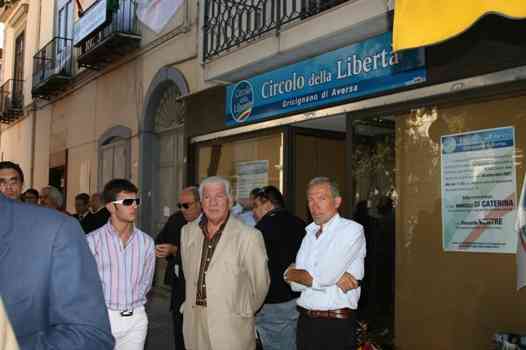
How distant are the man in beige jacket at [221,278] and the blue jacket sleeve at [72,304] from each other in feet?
7.55

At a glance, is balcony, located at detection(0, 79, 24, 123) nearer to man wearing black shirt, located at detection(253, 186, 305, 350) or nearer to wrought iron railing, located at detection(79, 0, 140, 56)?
wrought iron railing, located at detection(79, 0, 140, 56)

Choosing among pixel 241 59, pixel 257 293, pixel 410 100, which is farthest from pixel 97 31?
pixel 257 293

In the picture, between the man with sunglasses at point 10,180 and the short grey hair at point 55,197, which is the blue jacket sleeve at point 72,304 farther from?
the short grey hair at point 55,197

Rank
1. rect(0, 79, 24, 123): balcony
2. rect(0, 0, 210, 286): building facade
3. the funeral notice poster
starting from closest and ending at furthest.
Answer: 1. the funeral notice poster
2. rect(0, 0, 210, 286): building facade
3. rect(0, 79, 24, 123): balcony

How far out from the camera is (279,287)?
4957 millimetres

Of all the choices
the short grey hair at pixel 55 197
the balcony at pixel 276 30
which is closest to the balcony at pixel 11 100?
the balcony at pixel 276 30

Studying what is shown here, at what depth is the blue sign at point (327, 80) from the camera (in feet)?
18.5

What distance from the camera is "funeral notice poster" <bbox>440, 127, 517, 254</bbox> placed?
4.69 metres

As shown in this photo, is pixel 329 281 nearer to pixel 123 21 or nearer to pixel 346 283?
pixel 346 283

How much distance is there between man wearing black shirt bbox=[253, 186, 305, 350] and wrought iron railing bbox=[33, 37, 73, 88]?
39.4 ft

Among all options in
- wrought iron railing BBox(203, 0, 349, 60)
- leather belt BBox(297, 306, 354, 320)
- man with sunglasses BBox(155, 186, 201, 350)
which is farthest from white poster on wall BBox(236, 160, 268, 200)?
leather belt BBox(297, 306, 354, 320)

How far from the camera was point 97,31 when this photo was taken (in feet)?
40.9

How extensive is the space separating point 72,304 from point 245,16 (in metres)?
7.67

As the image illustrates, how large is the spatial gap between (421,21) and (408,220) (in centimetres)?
205
